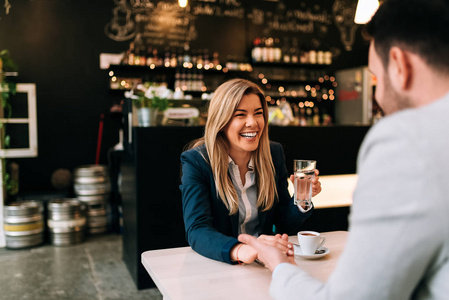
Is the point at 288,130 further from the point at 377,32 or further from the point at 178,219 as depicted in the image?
the point at 377,32

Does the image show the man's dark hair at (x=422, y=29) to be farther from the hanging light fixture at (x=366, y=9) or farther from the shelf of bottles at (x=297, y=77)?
the shelf of bottles at (x=297, y=77)

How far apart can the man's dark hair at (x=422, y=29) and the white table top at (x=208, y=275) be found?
0.70 metres

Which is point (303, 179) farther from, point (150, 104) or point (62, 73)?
point (62, 73)

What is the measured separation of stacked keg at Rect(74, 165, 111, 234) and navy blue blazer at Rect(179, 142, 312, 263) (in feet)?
11.2

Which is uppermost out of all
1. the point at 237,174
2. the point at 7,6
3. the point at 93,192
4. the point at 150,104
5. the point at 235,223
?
the point at 7,6

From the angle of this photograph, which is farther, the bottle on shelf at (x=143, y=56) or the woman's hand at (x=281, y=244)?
the bottle on shelf at (x=143, y=56)

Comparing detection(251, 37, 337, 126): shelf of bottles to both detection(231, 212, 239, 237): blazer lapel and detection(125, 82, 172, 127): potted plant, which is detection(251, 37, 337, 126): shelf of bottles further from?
detection(231, 212, 239, 237): blazer lapel

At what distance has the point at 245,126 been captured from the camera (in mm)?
1941

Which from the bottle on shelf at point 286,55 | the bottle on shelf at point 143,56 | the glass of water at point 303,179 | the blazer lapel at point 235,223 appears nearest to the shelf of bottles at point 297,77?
the bottle on shelf at point 286,55

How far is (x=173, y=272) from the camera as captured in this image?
127cm

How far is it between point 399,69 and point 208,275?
811mm

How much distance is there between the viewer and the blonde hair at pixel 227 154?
1841 mm

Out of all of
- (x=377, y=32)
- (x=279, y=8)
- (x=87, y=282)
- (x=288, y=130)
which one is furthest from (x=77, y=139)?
(x=377, y=32)

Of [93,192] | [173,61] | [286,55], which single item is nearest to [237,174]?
[93,192]
